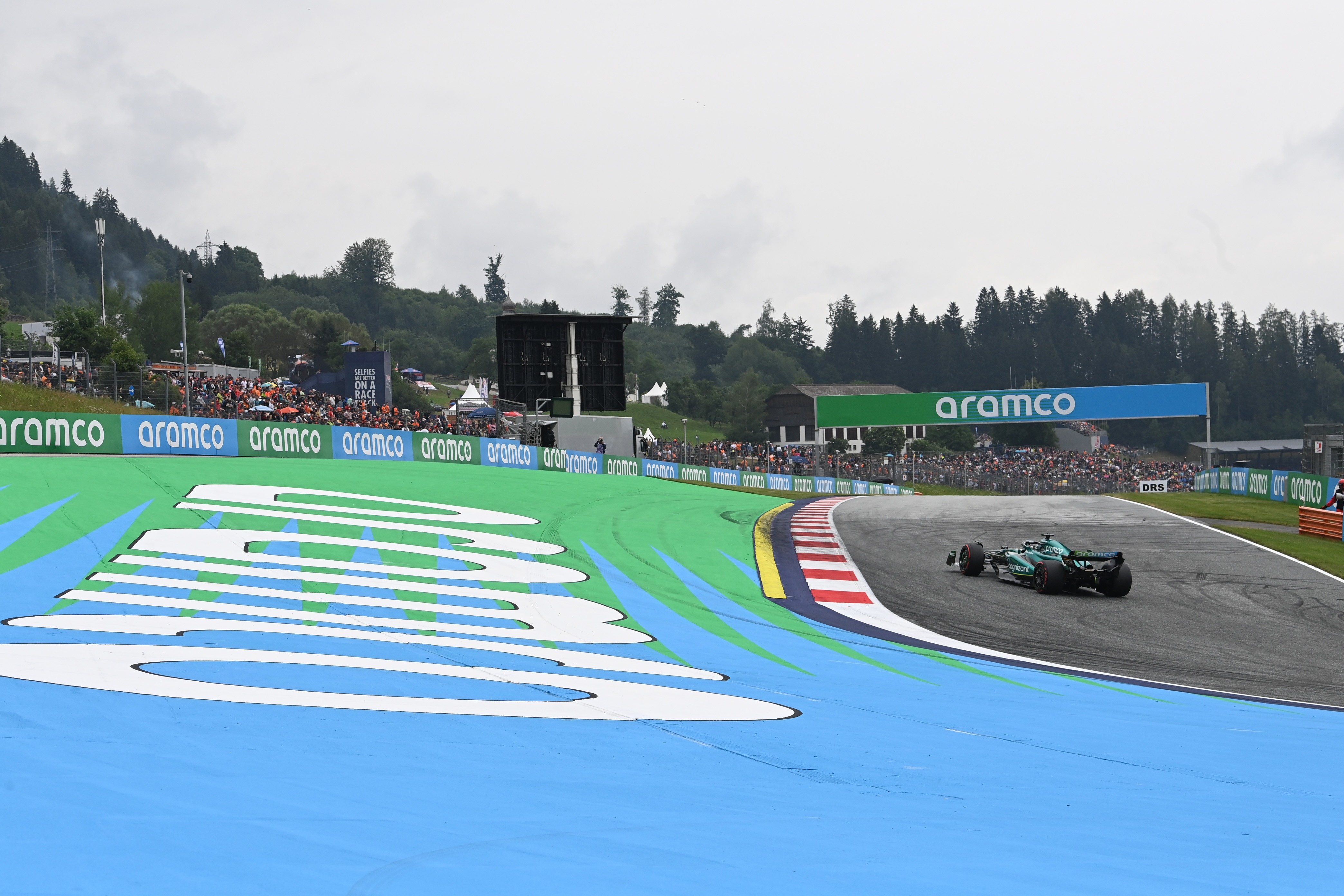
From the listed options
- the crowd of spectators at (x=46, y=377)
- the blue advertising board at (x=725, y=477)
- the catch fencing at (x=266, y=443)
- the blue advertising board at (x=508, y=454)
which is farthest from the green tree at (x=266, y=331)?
the blue advertising board at (x=508, y=454)

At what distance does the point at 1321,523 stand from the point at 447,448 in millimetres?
23535

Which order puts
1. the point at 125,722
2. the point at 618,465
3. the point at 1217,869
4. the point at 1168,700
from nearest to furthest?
1. the point at 1217,869
2. the point at 125,722
3. the point at 1168,700
4. the point at 618,465

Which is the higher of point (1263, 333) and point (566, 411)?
point (1263, 333)

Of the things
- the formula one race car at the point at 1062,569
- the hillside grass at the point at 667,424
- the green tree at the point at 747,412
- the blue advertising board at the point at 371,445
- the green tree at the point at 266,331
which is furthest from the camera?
the green tree at the point at 266,331

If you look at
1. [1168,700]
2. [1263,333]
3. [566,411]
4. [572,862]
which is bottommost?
[1168,700]

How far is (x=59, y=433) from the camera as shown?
23.0m

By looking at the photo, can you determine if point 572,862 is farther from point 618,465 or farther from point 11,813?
point 618,465

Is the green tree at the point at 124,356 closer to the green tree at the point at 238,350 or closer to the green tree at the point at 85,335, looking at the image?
the green tree at the point at 85,335

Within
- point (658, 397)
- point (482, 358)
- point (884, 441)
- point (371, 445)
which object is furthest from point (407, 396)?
point (371, 445)

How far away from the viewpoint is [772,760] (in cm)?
605

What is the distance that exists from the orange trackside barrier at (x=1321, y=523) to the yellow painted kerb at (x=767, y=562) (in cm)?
1349

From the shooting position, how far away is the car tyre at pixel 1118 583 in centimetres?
1545

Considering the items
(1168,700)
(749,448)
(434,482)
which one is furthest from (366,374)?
(1168,700)

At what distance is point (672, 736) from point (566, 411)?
35563mm
